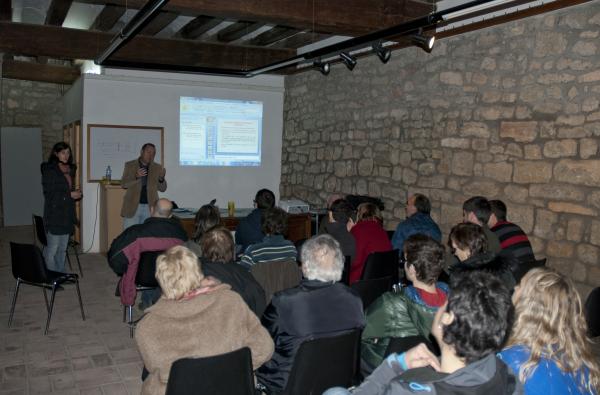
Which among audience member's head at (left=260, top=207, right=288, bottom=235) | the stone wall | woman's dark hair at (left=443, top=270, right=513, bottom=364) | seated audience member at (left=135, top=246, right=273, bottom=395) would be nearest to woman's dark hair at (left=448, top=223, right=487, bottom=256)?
audience member's head at (left=260, top=207, right=288, bottom=235)

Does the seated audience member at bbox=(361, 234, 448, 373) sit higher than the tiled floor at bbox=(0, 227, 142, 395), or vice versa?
the seated audience member at bbox=(361, 234, 448, 373)

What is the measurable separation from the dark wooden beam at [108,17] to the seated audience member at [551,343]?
6.07 metres

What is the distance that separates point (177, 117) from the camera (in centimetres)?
857

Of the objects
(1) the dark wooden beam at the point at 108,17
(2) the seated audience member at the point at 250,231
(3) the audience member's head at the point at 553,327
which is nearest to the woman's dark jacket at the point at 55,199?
(2) the seated audience member at the point at 250,231

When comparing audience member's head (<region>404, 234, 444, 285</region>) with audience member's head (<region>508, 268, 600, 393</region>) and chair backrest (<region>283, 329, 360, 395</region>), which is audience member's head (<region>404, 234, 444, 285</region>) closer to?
chair backrest (<region>283, 329, 360, 395</region>)

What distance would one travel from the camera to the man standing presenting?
689cm

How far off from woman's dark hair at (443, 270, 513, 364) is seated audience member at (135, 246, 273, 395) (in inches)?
41.1

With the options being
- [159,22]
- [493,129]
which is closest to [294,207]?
[493,129]

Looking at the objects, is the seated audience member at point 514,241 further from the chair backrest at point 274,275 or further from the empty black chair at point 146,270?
the empty black chair at point 146,270

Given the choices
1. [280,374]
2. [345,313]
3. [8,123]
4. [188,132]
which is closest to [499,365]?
[345,313]

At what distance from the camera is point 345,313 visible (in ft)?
8.32

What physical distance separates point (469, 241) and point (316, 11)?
3.25 meters

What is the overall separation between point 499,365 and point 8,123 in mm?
11680

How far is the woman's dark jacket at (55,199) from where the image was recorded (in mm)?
5539
